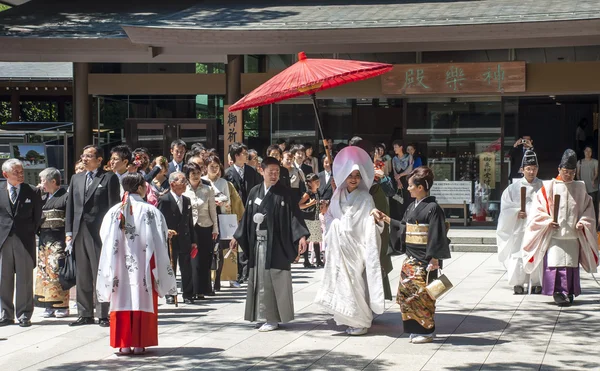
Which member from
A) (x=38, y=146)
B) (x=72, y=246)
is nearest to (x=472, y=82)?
(x=38, y=146)

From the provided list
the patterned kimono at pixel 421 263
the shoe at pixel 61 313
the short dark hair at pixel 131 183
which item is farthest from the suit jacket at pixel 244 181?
the short dark hair at pixel 131 183

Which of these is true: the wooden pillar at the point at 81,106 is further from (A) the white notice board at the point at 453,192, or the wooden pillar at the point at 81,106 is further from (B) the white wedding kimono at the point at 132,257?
(B) the white wedding kimono at the point at 132,257

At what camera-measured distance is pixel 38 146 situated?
695 inches

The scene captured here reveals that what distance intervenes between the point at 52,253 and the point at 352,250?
331 centimetres

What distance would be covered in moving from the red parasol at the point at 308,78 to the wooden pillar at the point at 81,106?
33.1 feet

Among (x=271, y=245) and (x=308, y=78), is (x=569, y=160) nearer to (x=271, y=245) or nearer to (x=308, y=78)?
(x=308, y=78)

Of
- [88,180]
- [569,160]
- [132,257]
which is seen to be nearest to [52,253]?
[88,180]

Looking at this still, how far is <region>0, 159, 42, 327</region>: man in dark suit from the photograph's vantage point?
9250mm

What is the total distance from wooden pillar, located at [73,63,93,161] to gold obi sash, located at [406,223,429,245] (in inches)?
446

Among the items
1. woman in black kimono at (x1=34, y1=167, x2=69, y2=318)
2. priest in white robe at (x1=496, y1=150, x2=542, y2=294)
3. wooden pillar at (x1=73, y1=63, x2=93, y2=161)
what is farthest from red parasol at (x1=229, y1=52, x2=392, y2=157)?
wooden pillar at (x1=73, y1=63, x2=93, y2=161)

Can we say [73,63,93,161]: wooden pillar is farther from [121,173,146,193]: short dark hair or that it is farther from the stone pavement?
[121,173,146,193]: short dark hair

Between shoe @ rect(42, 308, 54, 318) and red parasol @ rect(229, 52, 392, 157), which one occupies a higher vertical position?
red parasol @ rect(229, 52, 392, 157)

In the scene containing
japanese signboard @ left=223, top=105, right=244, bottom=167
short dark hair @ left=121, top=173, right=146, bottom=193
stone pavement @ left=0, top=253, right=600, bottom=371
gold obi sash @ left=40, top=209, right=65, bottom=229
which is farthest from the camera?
japanese signboard @ left=223, top=105, right=244, bottom=167

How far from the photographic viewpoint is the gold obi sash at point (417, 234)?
8.41 meters
